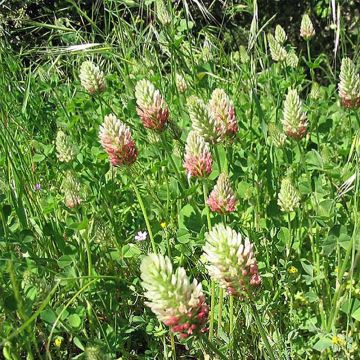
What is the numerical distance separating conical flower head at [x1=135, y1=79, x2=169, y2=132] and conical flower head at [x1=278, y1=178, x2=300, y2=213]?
36 centimetres

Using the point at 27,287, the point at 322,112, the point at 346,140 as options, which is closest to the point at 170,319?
the point at 27,287

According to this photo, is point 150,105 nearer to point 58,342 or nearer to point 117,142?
point 117,142

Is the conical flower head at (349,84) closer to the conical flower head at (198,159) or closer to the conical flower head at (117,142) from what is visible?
the conical flower head at (198,159)

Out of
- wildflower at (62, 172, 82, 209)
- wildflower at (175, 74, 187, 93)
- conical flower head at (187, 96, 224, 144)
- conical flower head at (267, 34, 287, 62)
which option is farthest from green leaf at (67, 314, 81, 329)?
conical flower head at (267, 34, 287, 62)

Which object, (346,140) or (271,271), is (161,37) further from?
(271,271)

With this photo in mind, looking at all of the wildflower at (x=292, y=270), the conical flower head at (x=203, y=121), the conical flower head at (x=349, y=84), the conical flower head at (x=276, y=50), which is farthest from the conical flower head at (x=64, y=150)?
the conical flower head at (x=276, y=50)

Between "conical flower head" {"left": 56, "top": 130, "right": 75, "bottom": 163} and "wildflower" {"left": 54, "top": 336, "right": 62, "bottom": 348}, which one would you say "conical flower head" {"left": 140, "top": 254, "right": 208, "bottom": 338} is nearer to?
"wildflower" {"left": 54, "top": 336, "right": 62, "bottom": 348}

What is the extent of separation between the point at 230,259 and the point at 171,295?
136mm

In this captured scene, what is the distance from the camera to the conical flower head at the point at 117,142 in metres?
1.56

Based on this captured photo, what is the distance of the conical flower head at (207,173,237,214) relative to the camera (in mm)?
1480

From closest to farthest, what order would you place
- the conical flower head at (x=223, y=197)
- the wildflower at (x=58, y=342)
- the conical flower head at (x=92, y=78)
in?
the conical flower head at (x=223, y=197) < the wildflower at (x=58, y=342) < the conical flower head at (x=92, y=78)

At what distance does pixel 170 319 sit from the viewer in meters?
1.02

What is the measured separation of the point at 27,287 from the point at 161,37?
1595 millimetres

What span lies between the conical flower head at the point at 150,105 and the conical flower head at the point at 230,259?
612 mm
